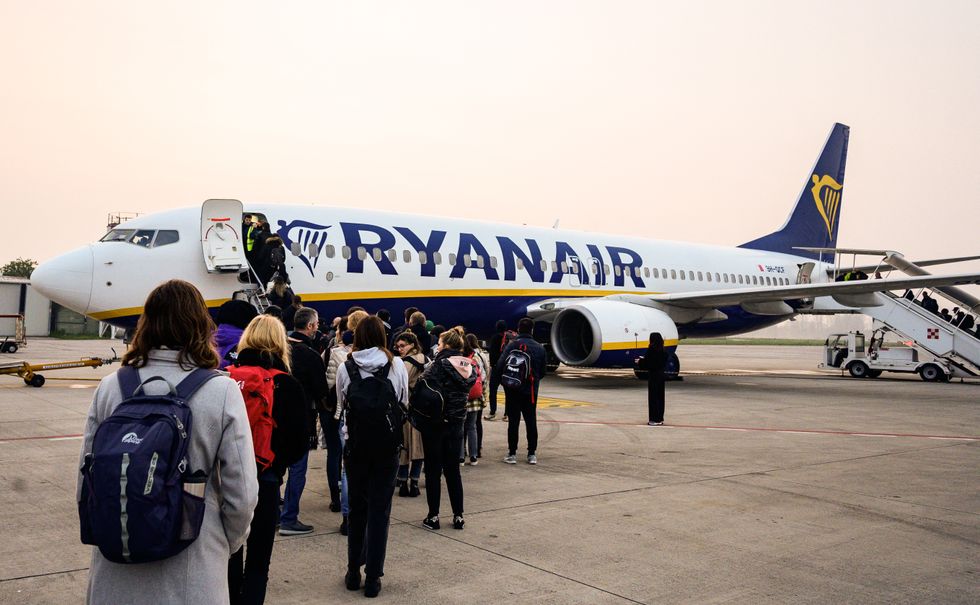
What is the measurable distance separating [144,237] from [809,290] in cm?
1336

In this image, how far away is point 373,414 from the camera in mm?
4445

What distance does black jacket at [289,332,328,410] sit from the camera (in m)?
4.95

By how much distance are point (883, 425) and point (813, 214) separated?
1761 centimetres

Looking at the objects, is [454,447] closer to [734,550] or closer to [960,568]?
[734,550]

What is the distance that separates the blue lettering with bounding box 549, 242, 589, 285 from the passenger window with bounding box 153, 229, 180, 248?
27.7ft

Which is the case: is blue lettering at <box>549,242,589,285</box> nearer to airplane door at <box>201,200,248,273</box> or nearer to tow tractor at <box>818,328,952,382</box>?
airplane door at <box>201,200,248,273</box>

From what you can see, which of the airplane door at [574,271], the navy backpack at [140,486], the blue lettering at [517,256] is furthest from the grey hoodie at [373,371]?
the airplane door at [574,271]

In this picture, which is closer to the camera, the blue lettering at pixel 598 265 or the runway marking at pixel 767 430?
the runway marking at pixel 767 430

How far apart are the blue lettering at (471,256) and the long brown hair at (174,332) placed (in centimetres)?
1354

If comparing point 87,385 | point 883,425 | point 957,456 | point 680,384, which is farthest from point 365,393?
point 680,384

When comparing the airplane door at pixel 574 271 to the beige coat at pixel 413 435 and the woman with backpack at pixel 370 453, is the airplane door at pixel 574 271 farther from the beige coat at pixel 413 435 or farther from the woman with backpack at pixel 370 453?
the woman with backpack at pixel 370 453

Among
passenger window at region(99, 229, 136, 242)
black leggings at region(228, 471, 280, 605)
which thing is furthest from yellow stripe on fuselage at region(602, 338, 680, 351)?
black leggings at region(228, 471, 280, 605)

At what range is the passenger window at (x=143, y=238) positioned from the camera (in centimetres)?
1295

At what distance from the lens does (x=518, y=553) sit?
4.93m
